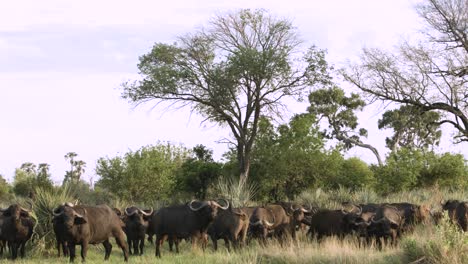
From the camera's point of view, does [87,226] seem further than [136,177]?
No

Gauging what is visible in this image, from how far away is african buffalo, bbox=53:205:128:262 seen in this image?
1903 centimetres

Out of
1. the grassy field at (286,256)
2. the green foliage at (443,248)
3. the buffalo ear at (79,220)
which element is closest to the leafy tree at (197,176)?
the grassy field at (286,256)

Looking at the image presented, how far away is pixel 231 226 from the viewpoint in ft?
73.3

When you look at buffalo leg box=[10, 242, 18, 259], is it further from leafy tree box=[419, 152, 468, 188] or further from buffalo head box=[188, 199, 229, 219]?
Answer: leafy tree box=[419, 152, 468, 188]

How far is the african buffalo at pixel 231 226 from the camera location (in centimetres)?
2230

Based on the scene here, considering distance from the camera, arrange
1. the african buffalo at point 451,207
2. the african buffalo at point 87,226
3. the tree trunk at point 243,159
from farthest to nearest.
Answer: the tree trunk at point 243,159, the african buffalo at point 451,207, the african buffalo at point 87,226

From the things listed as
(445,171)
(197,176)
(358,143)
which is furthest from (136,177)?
(358,143)

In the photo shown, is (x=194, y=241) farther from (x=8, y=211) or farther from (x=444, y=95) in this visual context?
(x=444, y=95)

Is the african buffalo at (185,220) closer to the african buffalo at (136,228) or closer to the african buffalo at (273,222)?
the african buffalo at (136,228)

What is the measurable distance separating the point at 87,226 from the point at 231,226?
16.6 ft

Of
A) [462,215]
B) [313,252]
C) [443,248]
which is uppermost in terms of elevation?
[462,215]

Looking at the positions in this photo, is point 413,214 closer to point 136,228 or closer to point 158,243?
point 158,243

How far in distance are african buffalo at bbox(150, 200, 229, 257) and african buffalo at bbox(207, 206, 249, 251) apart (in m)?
0.79

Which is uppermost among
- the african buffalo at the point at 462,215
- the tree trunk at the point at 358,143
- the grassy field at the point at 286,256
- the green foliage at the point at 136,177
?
the tree trunk at the point at 358,143
